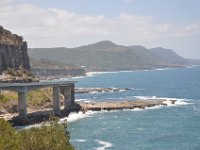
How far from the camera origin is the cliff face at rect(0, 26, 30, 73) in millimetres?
176875

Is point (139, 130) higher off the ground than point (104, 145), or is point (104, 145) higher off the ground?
point (139, 130)

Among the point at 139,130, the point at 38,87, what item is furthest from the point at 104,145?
the point at 38,87

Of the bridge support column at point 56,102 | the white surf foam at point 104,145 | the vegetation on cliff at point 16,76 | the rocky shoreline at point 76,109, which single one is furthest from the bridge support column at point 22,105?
the white surf foam at point 104,145

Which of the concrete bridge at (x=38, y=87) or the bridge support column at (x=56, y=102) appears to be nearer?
the concrete bridge at (x=38, y=87)

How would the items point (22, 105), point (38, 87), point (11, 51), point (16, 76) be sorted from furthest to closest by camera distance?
point (11, 51), point (16, 76), point (38, 87), point (22, 105)

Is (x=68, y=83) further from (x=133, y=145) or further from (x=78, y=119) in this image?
(x=133, y=145)

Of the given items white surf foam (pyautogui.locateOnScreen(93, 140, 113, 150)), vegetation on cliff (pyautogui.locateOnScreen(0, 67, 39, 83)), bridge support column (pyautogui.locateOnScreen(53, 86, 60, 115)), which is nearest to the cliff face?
vegetation on cliff (pyautogui.locateOnScreen(0, 67, 39, 83))

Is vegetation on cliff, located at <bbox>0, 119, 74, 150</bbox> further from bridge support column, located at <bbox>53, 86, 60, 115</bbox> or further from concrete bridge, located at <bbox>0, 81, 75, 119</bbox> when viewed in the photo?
bridge support column, located at <bbox>53, 86, 60, 115</bbox>

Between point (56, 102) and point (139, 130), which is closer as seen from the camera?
point (139, 130)

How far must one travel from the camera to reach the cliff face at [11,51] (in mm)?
176875

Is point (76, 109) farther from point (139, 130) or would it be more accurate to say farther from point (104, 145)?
point (104, 145)

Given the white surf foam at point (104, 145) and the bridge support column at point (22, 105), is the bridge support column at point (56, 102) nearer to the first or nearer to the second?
the bridge support column at point (22, 105)

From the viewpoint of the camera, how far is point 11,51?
606 ft

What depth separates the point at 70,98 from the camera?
148 m
